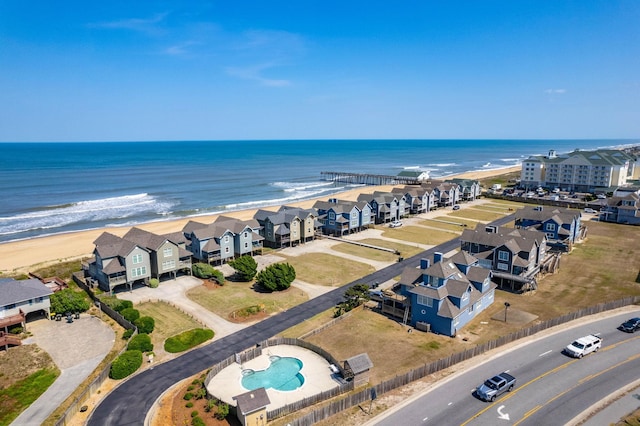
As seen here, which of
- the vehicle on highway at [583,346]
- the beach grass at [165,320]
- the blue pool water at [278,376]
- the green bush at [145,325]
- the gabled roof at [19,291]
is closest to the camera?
the blue pool water at [278,376]

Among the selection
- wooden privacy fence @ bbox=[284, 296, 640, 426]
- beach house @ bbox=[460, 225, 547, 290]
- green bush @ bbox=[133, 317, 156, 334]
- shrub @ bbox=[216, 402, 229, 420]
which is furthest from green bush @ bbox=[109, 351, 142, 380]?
beach house @ bbox=[460, 225, 547, 290]

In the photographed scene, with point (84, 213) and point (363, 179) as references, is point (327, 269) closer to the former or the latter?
point (84, 213)

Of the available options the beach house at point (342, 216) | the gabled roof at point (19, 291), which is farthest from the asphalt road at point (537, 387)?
the beach house at point (342, 216)

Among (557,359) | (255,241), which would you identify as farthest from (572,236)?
(255,241)

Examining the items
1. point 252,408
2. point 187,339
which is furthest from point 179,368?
point 252,408

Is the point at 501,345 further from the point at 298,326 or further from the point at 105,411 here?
the point at 105,411

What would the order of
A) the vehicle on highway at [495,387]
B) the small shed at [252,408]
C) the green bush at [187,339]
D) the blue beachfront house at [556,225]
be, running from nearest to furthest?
the small shed at [252,408]
the vehicle on highway at [495,387]
the green bush at [187,339]
the blue beachfront house at [556,225]

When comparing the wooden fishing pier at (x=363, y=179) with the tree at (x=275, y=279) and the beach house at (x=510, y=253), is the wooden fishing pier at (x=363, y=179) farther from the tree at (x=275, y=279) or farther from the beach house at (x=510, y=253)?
the tree at (x=275, y=279)
